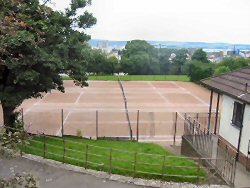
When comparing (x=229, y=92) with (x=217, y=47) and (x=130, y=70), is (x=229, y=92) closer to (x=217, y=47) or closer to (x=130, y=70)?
(x=130, y=70)

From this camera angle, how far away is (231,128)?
462 inches

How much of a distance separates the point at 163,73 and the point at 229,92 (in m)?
47.9

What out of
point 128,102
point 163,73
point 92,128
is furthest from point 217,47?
point 92,128

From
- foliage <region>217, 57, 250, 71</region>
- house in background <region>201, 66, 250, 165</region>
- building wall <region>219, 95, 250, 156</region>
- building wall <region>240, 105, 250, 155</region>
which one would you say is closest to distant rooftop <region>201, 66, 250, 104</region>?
house in background <region>201, 66, 250, 165</region>

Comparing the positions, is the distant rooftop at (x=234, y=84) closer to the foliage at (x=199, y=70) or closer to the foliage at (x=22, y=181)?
the foliage at (x=22, y=181)

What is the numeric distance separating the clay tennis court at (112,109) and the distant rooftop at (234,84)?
6035 millimetres

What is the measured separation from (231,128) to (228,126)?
270 millimetres

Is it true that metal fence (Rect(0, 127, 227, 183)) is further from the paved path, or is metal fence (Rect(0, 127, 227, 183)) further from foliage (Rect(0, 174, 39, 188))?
foliage (Rect(0, 174, 39, 188))

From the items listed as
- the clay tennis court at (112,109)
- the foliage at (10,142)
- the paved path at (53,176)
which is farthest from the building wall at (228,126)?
the foliage at (10,142)

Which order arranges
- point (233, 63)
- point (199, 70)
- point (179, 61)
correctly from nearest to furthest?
point (199, 70)
point (233, 63)
point (179, 61)

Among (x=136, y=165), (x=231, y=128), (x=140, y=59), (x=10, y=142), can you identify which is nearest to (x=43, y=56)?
(x=136, y=165)

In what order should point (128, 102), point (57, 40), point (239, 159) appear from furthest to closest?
point (128, 102)
point (57, 40)
point (239, 159)

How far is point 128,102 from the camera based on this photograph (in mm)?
29375

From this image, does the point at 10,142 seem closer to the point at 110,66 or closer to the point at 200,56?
the point at 110,66
